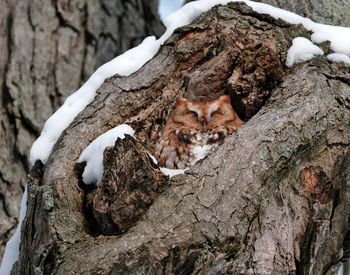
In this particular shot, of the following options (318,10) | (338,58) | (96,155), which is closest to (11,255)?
(96,155)

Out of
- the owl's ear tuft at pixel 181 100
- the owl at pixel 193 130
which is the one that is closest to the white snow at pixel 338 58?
the owl at pixel 193 130

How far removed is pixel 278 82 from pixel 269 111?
0.30m

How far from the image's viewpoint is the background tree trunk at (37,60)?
2830 mm

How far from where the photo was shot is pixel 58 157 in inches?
82.7

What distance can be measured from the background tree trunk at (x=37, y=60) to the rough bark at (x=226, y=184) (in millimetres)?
746

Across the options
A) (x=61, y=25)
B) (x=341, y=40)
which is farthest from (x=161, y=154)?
(x=61, y=25)

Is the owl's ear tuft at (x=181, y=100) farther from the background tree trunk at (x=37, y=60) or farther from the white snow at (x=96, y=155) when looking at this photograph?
the background tree trunk at (x=37, y=60)

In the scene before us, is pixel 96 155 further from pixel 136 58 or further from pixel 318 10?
pixel 318 10

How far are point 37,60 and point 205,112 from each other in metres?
1.03

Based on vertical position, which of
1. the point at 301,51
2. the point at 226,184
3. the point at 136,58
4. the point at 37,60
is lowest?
the point at 226,184

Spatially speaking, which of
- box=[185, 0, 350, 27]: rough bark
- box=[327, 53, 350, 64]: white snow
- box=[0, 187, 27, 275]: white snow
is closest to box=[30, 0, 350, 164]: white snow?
box=[327, 53, 350, 64]: white snow

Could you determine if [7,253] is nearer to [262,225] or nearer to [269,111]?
[262,225]

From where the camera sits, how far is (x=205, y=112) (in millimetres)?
2713

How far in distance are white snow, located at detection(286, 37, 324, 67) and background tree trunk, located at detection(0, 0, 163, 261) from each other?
1.35 meters
